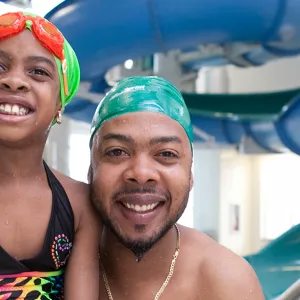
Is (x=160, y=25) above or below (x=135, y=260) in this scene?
above

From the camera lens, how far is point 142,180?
4.00 ft

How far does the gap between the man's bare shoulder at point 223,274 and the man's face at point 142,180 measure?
0.62 ft

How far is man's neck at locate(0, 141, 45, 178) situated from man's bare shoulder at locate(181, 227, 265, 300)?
0.46 m

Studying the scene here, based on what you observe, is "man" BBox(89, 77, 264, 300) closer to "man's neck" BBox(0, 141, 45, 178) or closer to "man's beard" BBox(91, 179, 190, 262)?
"man's beard" BBox(91, 179, 190, 262)

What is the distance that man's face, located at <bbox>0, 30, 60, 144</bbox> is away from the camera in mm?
1128

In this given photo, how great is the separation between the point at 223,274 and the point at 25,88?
26.7 inches

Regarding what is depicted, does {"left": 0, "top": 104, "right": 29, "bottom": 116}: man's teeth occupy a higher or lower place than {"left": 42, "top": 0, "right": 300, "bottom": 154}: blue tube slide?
lower

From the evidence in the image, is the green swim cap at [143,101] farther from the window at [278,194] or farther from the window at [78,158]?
the window at [278,194]

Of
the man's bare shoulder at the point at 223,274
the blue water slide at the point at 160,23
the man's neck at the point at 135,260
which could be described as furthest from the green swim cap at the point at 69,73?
the blue water slide at the point at 160,23

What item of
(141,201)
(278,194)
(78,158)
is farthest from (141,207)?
(278,194)

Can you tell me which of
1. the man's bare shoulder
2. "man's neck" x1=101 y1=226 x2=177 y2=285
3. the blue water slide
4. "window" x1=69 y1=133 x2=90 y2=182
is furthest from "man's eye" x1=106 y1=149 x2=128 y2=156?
"window" x1=69 y1=133 x2=90 y2=182

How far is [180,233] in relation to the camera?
148cm

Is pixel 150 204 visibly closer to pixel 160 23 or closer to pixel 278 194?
pixel 160 23

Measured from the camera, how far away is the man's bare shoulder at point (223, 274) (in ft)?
4.47
